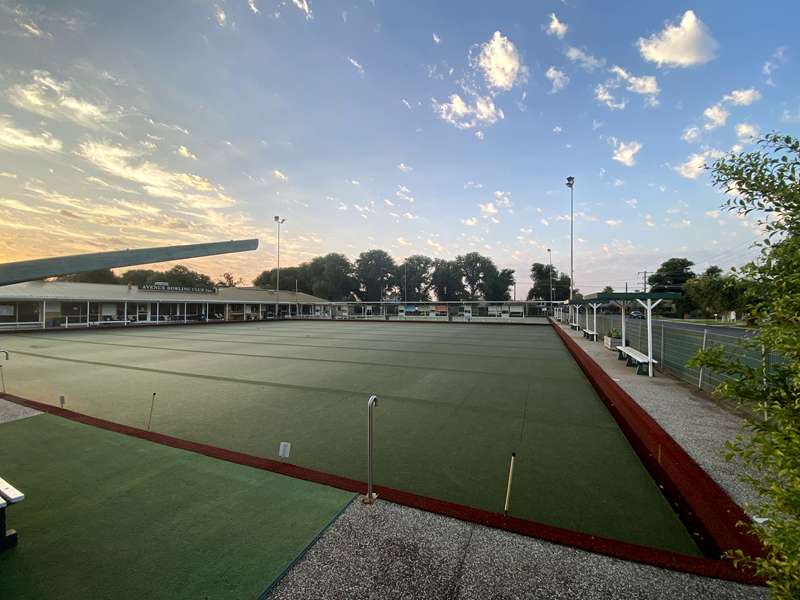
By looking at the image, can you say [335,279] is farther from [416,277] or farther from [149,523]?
[149,523]

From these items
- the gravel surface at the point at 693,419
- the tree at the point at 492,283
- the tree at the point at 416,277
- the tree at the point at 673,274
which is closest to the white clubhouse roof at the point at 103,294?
the gravel surface at the point at 693,419

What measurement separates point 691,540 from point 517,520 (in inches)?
61.9

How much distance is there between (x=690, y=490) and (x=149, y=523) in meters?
5.42

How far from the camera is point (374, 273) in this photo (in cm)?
7338

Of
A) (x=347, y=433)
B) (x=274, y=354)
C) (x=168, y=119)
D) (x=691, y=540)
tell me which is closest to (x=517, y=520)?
(x=691, y=540)

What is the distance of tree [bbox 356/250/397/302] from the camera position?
73562 mm

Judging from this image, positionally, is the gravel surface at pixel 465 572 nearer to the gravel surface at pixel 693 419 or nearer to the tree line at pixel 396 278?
the gravel surface at pixel 693 419

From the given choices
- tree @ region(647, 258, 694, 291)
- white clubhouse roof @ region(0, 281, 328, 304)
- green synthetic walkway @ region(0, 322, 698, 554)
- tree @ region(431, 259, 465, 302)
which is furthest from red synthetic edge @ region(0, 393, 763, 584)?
tree @ region(647, 258, 694, 291)

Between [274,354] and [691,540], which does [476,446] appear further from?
[274,354]

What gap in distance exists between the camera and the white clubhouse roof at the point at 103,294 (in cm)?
2467

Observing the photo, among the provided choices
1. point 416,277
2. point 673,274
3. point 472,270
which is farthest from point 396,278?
point 673,274

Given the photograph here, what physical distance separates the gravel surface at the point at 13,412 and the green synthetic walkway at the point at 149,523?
187 centimetres

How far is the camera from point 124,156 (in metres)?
13.7

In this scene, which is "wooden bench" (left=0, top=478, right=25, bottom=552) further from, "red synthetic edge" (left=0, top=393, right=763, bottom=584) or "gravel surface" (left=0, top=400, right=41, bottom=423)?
"gravel surface" (left=0, top=400, right=41, bottom=423)
